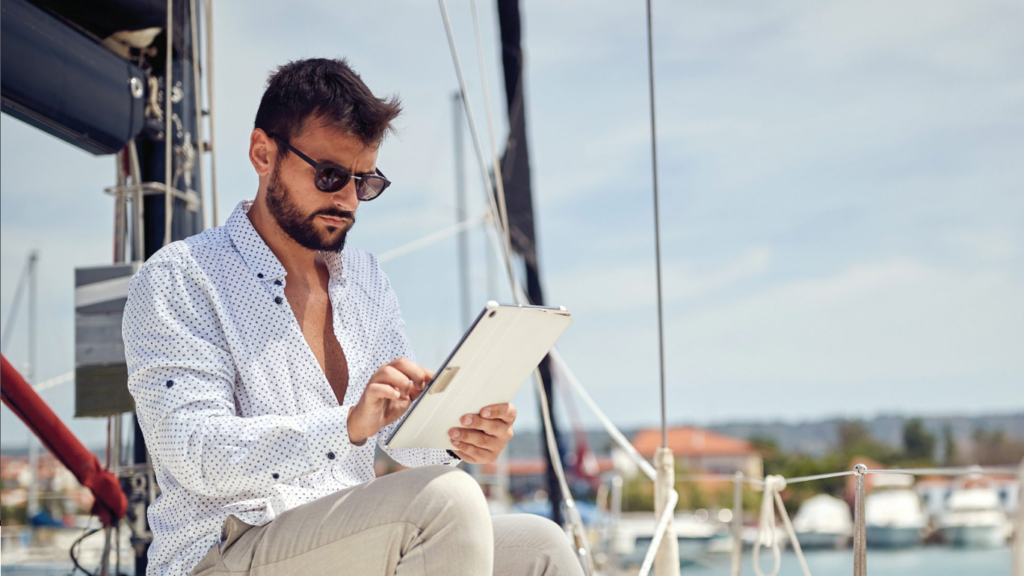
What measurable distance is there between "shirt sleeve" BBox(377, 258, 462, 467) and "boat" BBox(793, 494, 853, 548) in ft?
146

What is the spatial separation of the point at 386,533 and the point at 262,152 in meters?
0.69

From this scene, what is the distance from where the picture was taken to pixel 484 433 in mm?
1364

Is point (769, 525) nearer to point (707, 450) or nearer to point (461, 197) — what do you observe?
point (461, 197)

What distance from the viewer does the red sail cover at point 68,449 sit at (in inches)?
83.7

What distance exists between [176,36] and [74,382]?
94cm

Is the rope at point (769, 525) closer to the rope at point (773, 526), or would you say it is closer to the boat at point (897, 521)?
the rope at point (773, 526)

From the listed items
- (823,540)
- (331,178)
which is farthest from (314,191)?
(823,540)

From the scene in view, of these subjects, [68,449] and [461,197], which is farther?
[461,197]

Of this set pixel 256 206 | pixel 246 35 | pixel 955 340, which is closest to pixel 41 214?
pixel 246 35

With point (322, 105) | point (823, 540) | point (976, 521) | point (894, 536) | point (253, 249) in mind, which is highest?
point (322, 105)

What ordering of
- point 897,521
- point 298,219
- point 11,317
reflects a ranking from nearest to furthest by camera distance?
1. point 298,219
2. point 11,317
3. point 897,521

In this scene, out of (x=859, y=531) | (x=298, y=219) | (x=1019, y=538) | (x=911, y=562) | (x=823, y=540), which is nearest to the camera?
(x=1019, y=538)

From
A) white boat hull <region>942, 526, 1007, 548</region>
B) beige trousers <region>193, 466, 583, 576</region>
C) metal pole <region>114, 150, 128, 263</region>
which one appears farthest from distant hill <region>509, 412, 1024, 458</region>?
beige trousers <region>193, 466, 583, 576</region>

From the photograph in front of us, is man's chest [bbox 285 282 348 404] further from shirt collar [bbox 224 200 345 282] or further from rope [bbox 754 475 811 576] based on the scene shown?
rope [bbox 754 475 811 576]
